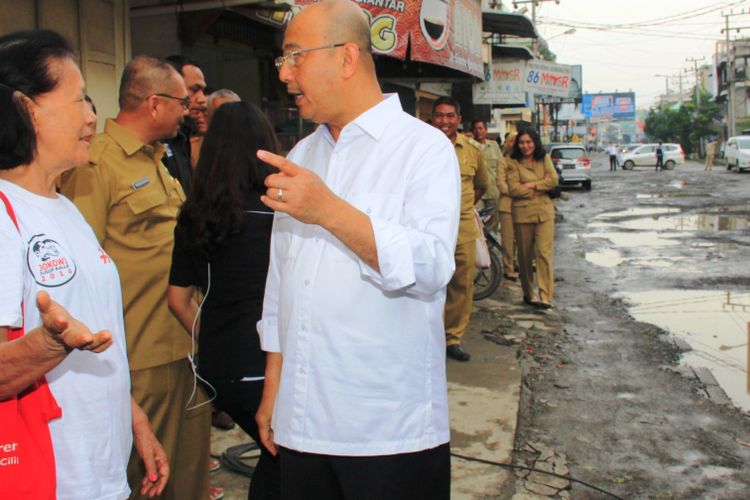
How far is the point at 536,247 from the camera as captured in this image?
26.6 ft

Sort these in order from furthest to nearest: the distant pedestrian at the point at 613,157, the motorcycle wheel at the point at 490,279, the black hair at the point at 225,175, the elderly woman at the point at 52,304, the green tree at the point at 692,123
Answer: the green tree at the point at 692,123, the distant pedestrian at the point at 613,157, the motorcycle wheel at the point at 490,279, the black hair at the point at 225,175, the elderly woman at the point at 52,304

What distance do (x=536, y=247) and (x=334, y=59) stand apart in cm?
629

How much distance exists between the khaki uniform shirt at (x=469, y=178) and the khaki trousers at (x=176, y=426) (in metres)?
3.48

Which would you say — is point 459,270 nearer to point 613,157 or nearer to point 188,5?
point 188,5

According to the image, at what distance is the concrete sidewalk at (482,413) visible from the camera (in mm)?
4008

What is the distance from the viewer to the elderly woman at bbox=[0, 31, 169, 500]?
157cm

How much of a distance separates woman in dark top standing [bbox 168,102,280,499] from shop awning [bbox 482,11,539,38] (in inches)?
529

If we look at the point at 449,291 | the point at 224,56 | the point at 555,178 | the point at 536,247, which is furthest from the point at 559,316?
the point at 224,56

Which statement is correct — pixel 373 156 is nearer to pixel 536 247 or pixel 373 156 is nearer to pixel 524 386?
pixel 524 386

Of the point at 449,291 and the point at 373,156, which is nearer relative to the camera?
the point at 373,156

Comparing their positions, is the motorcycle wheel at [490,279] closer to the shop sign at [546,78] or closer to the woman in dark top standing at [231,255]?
the woman in dark top standing at [231,255]

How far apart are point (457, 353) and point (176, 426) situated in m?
3.49

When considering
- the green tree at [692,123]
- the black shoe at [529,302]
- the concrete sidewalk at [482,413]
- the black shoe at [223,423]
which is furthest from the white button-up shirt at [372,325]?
the green tree at [692,123]

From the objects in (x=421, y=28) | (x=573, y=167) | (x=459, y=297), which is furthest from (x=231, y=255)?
(x=573, y=167)
